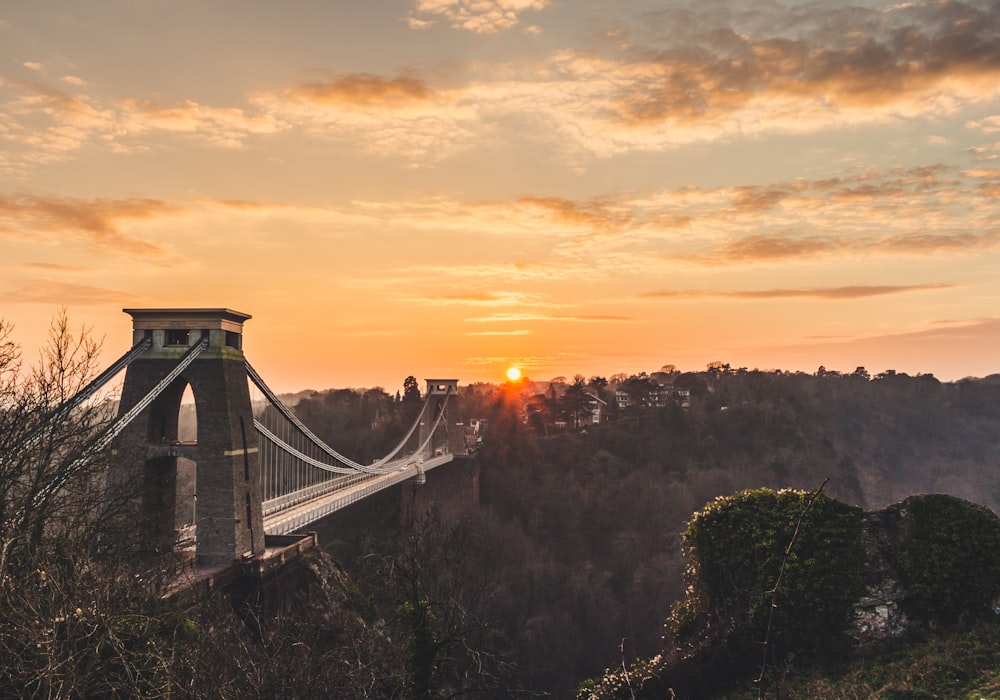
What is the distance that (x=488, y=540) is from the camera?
141 ft

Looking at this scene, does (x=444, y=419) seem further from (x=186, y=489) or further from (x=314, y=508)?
(x=314, y=508)

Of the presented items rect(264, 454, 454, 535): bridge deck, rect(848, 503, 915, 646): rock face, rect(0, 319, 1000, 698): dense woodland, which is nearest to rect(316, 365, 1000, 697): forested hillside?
rect(0, 319, 1000, 698): dense woodland

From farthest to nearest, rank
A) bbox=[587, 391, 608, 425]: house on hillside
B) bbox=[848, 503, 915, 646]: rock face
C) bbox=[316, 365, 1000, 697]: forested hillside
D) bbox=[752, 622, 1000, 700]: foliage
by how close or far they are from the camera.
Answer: bbox=[587, 391, 608, 425]: house on hillside < bbox=[316, 365, 1000, 697]: forested hillside < bbox=[848, 503, 915, 646]: rock face < bbox=[752, 622, 1000, 700]: foliage

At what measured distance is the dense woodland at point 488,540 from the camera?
947cm

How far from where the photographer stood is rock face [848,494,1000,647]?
13.1 m

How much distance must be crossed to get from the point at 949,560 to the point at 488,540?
3172 cm

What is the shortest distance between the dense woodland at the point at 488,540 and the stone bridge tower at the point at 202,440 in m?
1.74

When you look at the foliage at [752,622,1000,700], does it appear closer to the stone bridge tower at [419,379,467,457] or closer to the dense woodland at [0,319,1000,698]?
the dense woodland at [0,319,1000,698]

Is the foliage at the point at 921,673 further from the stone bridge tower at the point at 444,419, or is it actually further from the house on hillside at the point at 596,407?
the house on hillside at the point at 596,407

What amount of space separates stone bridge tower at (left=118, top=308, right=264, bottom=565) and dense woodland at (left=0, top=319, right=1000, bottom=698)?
174 centimetres

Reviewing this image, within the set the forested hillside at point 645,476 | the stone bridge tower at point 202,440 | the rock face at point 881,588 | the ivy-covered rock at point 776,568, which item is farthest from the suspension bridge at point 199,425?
the rock face at point 881,588

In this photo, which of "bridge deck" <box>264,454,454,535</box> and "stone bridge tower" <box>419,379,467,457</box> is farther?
"stone bridge tower" <box>419,379,467,457</box>

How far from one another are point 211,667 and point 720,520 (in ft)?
33.9

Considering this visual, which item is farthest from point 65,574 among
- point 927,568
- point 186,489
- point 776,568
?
point 186,489
